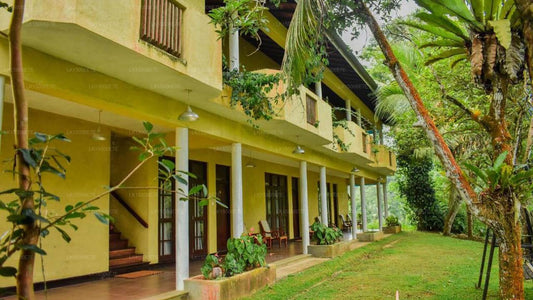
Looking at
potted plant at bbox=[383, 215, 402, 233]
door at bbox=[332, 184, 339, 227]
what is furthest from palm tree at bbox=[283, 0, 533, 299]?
door at bbox=[332, 184, 339, 227]

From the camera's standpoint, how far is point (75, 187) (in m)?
7.95

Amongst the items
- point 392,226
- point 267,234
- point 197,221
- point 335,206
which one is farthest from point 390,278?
point 335,206

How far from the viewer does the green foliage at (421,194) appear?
24.0 m

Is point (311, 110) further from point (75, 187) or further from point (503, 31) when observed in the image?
point (503, 31)

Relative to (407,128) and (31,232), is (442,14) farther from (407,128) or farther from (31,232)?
(407,128)

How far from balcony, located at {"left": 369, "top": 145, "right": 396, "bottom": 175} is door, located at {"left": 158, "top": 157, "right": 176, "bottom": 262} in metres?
9.52

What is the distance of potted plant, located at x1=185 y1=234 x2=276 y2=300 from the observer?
22.0 ft

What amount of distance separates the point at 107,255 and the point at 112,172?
2.39 metres

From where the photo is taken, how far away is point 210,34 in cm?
657

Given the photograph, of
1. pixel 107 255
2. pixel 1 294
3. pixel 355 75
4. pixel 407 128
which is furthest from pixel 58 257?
pixel 407 128

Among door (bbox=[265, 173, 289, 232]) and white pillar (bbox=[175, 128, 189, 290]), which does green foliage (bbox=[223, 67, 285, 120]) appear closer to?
white pillar (bbox=[175, 128, 189, 290])

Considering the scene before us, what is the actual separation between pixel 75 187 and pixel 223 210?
5.87 meters

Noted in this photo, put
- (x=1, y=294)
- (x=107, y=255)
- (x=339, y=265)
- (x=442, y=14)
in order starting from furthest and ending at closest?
(x=339, y=265), (x=107, y=255), (x=442, y=14), (x=1, y=294)

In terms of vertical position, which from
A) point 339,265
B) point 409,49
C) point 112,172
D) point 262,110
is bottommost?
point 339,265
